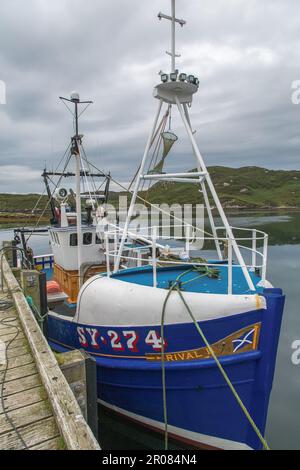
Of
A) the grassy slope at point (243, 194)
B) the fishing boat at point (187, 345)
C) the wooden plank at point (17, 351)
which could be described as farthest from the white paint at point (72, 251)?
the grassy slope at point (243, 194)

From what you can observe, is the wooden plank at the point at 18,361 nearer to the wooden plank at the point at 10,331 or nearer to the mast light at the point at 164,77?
the wooden plank at the point at 10,331

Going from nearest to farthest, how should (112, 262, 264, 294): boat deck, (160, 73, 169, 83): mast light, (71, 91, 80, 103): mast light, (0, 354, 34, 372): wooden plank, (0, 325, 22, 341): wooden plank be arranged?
(0, 354, 34, 372): wooden plank < (0, 325, 22, 341): wooden plank < (112, 262, 264, 294): boat deck < (160, 73, 169, 83): mast light < (71, 91, 80, 103): mast light

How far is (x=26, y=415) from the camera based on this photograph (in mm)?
3414

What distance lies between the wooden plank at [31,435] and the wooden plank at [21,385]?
0.71 m

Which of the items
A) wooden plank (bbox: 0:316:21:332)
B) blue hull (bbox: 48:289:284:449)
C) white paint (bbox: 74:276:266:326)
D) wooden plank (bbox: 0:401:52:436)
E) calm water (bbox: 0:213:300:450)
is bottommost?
calm water (bbox: 0:213:300:450)

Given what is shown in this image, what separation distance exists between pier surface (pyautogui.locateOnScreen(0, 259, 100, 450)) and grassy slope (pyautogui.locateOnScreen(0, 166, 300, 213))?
74446mm

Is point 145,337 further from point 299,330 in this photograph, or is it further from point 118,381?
point 299,330

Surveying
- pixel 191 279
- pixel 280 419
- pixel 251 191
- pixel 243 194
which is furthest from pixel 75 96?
pixel 251 191

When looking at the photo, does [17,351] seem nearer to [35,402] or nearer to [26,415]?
[35,402]

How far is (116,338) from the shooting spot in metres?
6.04

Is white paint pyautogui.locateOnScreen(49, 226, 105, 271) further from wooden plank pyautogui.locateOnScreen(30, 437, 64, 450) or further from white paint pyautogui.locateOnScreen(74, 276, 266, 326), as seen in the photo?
wooden plank pyautogui.locateOnScreen(30, 437, 64, 450)

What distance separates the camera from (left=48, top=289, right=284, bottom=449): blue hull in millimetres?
5227

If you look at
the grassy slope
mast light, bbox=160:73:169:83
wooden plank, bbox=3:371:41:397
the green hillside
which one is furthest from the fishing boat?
the grassy slope

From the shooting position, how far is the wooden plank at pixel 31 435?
304cm
